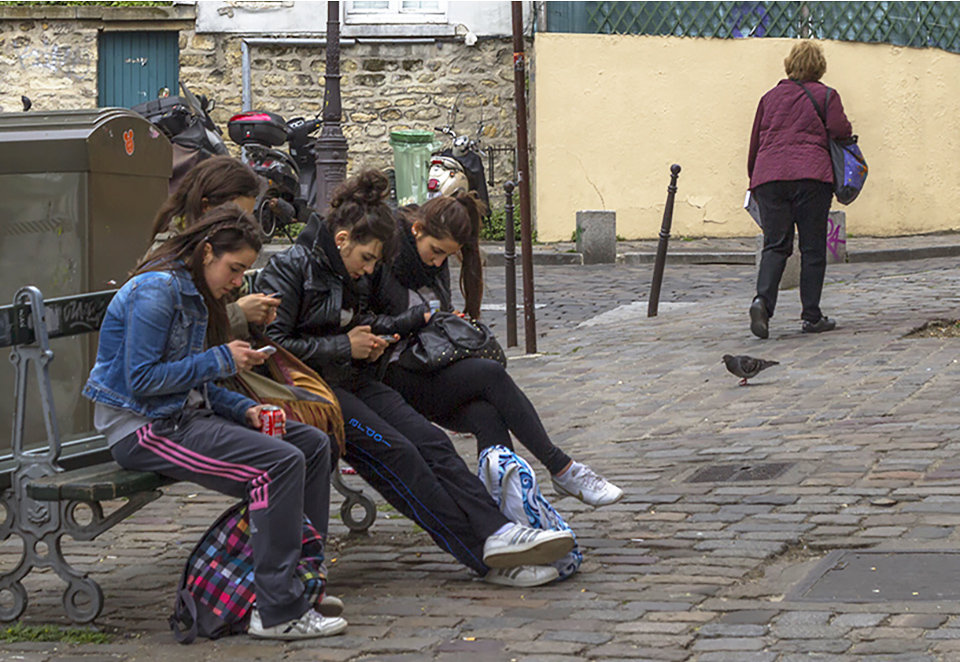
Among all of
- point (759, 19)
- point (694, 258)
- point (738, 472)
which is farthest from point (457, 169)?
point (738, 472)

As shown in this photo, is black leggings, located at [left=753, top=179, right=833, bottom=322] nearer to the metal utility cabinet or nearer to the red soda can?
the metal utility cabinet

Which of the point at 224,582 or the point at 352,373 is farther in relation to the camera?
the point at 352,373

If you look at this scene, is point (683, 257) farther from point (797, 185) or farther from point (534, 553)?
point (534, 553)

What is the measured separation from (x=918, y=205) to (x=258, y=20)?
8.91 m

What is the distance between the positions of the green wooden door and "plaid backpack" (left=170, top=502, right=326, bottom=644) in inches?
640

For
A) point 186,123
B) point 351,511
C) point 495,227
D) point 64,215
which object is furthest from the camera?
point 495,227

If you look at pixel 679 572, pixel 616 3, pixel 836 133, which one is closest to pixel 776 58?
pixel 616 3

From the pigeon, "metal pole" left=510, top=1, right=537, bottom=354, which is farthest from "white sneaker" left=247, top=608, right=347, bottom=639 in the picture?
"metal pole" left=510, top=1, right=537, bottom=354

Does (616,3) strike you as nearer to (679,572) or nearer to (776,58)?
(776,58)

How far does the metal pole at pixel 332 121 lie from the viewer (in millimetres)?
13438

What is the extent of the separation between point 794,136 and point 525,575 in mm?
5745

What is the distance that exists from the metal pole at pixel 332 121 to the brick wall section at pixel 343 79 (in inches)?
244

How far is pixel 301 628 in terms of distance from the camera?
14.8ft

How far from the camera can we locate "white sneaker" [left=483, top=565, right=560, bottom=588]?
5.07 meters
